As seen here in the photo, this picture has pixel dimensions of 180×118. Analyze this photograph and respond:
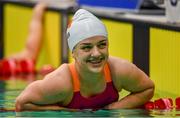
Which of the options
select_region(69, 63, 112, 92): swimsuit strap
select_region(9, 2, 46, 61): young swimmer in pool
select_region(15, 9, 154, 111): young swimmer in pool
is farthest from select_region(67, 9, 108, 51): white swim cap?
select_region(9, 2, 46, 61): young swimmer in pool

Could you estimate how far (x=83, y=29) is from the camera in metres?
6.59

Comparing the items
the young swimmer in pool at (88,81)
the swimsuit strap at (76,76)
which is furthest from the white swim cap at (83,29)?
the swimsuit strap at (76,76)

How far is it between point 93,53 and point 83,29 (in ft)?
0.87

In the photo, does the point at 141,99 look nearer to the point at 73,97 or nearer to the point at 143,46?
the point at 73,97

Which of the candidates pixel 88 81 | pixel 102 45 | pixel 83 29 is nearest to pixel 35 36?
pixel 88 81

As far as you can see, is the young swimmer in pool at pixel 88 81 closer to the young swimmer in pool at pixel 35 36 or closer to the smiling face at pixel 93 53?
the smiling face at pixel 93 53

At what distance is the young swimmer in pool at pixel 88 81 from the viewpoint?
21.3 ft

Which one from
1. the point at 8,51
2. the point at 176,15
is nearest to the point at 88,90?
the point at 176,15

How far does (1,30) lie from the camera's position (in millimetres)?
12930

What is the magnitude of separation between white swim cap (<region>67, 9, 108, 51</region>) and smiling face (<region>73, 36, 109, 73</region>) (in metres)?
0.04

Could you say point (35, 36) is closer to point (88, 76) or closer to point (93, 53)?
point (88, 76)

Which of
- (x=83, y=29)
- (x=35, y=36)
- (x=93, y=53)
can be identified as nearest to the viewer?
(x=93, y=53)

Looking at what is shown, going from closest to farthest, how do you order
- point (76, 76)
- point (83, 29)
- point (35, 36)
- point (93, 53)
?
point (93, 53), point (83, 29), point (76, 76), point (35, 36)

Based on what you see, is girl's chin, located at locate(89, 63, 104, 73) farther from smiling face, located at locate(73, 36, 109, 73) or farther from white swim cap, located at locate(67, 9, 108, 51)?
white swim cap, located at locate(67, 9, 108, 51)
